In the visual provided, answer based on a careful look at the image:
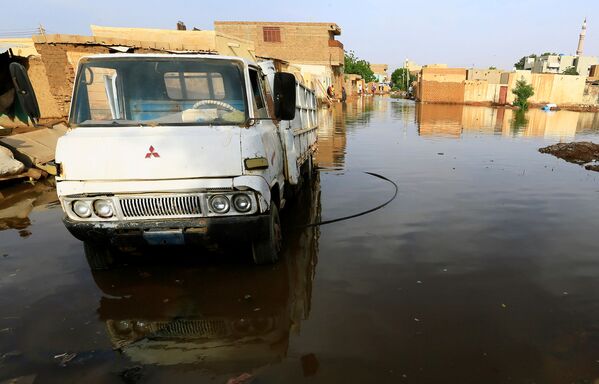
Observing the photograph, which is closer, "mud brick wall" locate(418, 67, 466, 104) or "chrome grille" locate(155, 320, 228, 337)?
"chrome grille" locate(155, 320, 228, 337)

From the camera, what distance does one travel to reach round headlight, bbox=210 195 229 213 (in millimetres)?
3213

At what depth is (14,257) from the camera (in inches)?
169

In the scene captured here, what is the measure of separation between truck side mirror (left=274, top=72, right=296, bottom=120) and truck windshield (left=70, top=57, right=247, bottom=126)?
0.36m

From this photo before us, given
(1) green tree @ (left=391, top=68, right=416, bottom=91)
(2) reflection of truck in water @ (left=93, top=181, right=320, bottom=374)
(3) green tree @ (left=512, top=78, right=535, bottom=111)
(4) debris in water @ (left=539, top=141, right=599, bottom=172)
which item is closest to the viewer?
(2) reflection of truck in water @ (left=93, top=181, right=320, bottom=374)

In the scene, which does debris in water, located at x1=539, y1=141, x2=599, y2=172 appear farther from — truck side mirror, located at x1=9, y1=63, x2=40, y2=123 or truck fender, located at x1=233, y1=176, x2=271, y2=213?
truck side mirror, located at x1=9, y1=63, x2=40, y2=123

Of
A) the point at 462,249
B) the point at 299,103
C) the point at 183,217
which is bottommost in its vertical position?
the point at 462,249

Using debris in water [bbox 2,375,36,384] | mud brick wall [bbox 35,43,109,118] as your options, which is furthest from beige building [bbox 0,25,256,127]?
debris in water [bbox 2,375,36,384]

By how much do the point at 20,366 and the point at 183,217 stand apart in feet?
5.05

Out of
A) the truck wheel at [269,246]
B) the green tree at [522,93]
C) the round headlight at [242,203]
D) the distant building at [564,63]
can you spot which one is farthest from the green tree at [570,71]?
the round headlight at [242,203]

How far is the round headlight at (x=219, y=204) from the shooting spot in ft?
10.5

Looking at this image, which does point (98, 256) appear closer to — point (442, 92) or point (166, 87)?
point (166, 87)

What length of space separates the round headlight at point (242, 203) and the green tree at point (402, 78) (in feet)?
301

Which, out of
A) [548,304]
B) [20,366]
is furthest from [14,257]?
[548,304]

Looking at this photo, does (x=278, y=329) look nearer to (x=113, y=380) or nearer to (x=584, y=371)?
(x=113, y=380)
